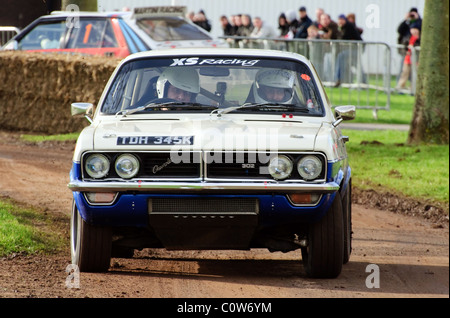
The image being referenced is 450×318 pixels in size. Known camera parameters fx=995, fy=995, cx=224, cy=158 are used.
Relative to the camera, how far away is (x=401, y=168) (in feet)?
47.1

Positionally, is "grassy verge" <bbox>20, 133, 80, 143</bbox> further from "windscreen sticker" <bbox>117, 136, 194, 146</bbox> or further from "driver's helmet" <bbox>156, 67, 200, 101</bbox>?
"windscreen sticker" <bbox>117, 136, 194, 146</bbox>

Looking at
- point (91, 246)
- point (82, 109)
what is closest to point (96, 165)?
point (91, 246)

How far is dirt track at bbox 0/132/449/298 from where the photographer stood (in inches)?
261

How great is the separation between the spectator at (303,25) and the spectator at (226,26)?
10.4 feet

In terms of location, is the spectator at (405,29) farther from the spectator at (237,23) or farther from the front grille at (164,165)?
the front grille at (164,165)

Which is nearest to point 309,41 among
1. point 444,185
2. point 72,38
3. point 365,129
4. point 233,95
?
point 365,129

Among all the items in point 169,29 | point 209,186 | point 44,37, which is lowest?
point 44,37

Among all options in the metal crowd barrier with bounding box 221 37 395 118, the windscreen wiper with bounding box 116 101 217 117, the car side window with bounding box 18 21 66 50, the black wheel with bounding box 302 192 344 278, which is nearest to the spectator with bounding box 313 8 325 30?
the metal crowd barrier with bounding box 221 37 395 118

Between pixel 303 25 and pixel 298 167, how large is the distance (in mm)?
19012

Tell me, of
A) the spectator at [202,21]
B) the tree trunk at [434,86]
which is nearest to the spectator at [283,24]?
the spectator at [202,21]

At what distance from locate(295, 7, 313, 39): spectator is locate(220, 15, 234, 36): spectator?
125 inches

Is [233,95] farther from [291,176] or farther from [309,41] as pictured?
[309,41]

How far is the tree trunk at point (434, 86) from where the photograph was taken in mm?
15781

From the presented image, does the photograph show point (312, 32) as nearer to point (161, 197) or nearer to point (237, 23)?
Result: point (237, 23)
